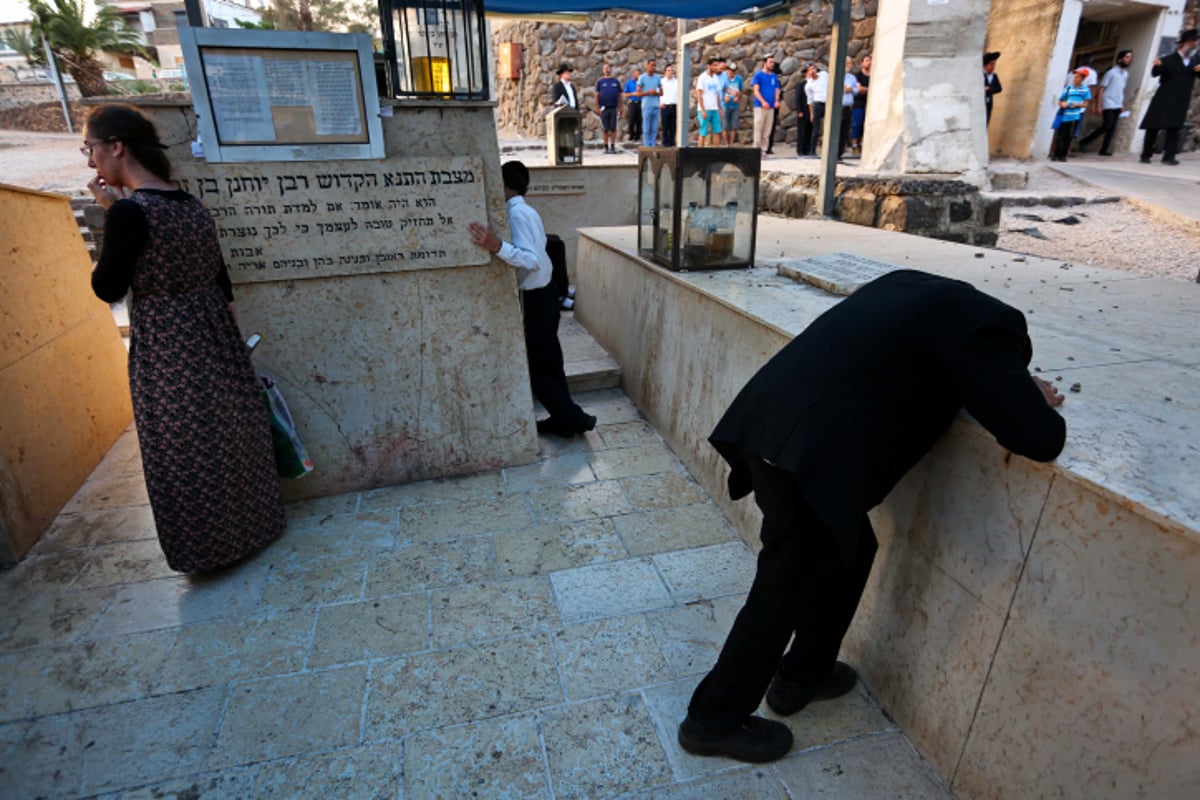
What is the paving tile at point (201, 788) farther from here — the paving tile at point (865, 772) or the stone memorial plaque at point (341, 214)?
the stone memorial plaque at point (341, 214)

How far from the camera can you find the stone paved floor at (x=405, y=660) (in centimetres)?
197

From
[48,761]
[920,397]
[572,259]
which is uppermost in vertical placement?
[920,397]

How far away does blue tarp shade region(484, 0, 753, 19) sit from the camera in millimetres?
6160

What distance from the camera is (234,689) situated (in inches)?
90.3

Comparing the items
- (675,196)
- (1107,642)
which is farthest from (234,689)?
(675,196)

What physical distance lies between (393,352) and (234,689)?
1.78 metres

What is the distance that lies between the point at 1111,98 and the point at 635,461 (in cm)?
1315

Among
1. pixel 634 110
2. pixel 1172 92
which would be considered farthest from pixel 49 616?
pixel 1172 92

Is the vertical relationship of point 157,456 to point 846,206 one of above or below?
below

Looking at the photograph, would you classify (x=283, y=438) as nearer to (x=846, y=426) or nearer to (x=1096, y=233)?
(x=846, y=426)

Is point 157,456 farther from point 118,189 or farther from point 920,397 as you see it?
point 920,397

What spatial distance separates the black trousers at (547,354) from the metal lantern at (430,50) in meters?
1.15

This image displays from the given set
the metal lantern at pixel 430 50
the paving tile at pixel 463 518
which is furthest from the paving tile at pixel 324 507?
the metal lantern at pixel 430 50

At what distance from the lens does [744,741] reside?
198cm
